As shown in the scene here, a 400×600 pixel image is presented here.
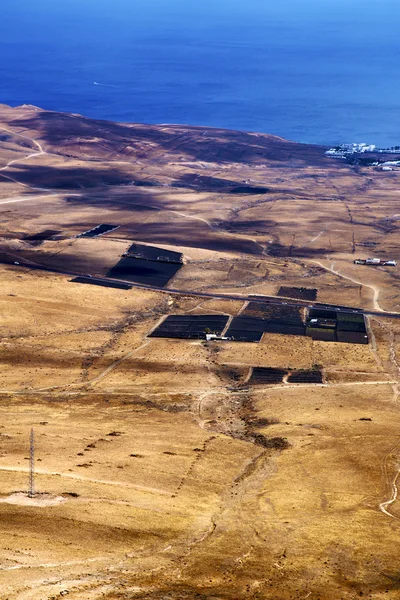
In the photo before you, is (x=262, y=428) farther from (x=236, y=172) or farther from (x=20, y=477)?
(x=236, y=172)

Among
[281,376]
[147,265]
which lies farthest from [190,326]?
[147,265]

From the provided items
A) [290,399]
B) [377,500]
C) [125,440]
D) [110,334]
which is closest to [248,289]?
[110,334]

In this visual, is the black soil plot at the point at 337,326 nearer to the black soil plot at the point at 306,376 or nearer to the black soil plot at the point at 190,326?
the black soil plot at the point at 190,326

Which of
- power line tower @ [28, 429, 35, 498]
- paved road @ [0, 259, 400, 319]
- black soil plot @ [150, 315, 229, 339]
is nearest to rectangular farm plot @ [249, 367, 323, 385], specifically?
black soil plot @ [150, 315, 229, 339]

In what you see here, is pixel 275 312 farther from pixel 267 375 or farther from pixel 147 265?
pixel 147 265

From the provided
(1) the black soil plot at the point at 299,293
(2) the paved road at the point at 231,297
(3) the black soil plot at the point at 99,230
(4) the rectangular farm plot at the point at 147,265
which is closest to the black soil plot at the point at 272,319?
(2) the paved road at the point at 231,297

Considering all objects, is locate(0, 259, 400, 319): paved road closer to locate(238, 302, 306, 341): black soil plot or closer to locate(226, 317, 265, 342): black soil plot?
locate(238, 302, 306, 341): black soil plot
